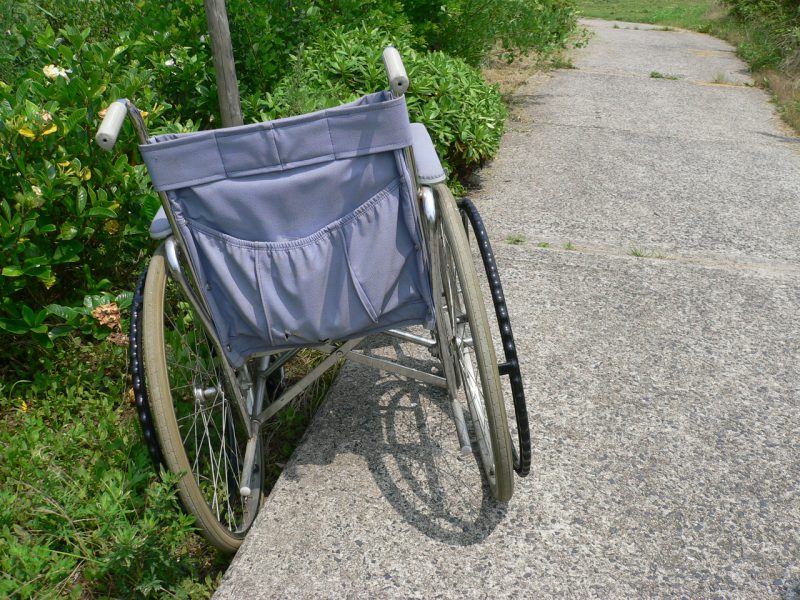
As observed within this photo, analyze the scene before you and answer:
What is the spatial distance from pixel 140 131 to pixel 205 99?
2042 millimetres

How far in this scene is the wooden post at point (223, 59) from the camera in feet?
8.82

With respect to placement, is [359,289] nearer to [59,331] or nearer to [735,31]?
[59,331]

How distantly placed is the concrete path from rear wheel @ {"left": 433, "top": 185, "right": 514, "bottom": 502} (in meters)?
0.18

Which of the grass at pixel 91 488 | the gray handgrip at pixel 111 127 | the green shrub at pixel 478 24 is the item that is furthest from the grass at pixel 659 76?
the gray handgrip at pixel 111 127

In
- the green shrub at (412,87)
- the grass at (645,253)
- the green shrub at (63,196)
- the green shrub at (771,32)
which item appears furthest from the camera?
the green shrub at (771,32)

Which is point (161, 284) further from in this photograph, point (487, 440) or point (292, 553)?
point (487, 440)

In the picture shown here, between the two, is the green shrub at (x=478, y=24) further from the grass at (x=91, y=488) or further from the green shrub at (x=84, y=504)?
the green shrub at (x=84, y=504)

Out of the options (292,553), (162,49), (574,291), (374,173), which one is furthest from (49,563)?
(162,49)

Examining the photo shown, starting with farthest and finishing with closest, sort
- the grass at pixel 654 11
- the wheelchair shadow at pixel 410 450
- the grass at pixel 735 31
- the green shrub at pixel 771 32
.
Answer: the grass at pixel 654 11, the green shrub at pixel 771 32, the grass at pixel 735 31, the wheelchair shadow at pixel 410 450

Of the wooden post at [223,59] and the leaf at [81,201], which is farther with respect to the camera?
the wooden post at [223,59]

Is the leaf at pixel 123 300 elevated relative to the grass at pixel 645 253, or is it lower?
elevated

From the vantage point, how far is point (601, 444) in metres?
2.28

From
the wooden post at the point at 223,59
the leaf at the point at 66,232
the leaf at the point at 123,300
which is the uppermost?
the wooden post at the point at 223,59

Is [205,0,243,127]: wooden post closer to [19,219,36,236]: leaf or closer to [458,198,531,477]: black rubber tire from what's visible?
[19,219,36,236]: leaf
